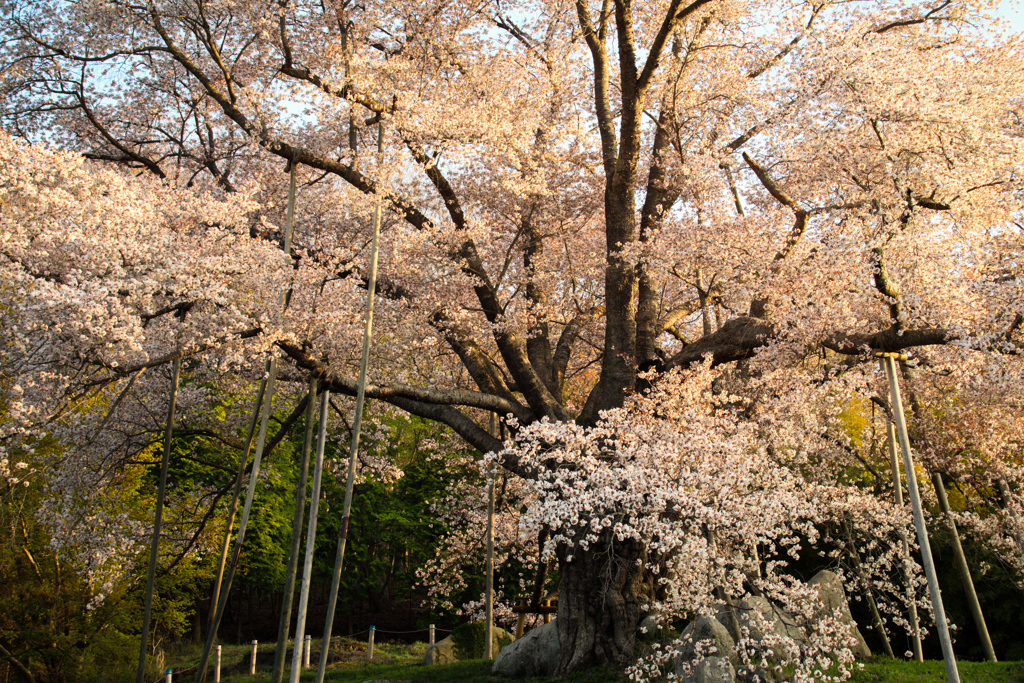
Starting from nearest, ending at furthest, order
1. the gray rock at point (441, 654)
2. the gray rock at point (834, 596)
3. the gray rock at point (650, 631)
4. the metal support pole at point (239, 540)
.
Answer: the metal support pole at point (239, 540)
the gray rock at point (650, 631)
the gray rock at point (834, 596)
the gray rock at point (441, 654)

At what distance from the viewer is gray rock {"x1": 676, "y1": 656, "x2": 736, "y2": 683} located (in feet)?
25.4

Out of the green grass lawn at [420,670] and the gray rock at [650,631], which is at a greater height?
the gray rock at [650,631]

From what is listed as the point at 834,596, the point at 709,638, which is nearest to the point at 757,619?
the point at 709,638

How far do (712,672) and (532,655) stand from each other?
3.31m

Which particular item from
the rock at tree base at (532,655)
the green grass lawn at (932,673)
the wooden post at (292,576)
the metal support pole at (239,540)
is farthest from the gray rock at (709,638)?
the metal support pole at (239,540)

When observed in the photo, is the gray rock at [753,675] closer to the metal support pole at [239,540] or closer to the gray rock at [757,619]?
the gray rock at [757,619]

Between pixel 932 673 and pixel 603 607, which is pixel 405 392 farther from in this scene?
pixel 932 673

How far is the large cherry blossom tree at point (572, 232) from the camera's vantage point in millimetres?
8070

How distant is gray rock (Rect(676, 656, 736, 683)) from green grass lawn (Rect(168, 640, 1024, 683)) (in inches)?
39.0

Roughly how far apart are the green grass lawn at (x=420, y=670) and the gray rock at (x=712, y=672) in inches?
39.0

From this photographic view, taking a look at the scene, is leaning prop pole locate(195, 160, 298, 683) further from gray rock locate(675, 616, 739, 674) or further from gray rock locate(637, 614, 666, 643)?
gray rock locate(637, 614, 666, 643)

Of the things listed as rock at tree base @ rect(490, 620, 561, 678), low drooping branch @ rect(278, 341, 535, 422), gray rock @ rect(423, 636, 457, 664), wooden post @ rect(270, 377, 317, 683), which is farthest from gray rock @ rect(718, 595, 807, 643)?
gray rock @ rect(423, 636, 457, 664)

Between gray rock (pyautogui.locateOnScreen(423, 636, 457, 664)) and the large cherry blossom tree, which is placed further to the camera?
gray rock (pyautogui.locateOnScreen(423, 636, 457, 664))

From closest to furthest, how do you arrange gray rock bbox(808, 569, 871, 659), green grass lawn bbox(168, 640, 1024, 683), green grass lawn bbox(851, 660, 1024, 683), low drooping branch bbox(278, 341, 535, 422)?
low drooping branch bbox(278, 341, 535, 422), green grass lawn bbox(851, 660, 1024, 683), green grass lawn bbox(168, 640, 1024, 683), gray rock bbox(808, 569, 871, 659)
